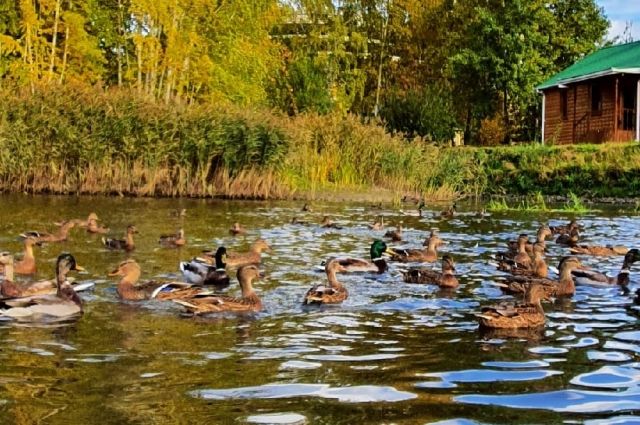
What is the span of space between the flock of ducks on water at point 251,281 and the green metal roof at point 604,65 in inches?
1221

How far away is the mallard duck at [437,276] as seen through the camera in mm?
12422

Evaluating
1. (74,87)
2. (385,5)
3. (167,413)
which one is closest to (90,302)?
(167,413)

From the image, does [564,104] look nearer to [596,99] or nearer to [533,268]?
[596,99]

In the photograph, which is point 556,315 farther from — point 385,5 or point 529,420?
point 385,5

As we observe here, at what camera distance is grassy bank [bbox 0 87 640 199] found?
29.5 m

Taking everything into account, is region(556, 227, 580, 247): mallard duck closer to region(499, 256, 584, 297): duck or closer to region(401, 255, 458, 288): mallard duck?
region(499, 256, 584, 297): duck

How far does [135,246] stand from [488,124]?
43399 millimetres

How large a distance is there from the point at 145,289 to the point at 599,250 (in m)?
→ 9.22

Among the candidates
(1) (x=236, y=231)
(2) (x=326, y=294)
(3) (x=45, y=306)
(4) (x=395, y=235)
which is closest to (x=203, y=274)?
(2) (x=326, y=294)

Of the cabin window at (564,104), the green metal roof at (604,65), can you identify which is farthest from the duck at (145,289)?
the cabin window at (564,104)

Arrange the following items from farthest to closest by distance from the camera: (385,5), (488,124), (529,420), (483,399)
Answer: (385,5)
(488,124)
(483,399)
(529,420)

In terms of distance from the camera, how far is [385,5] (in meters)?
64.7

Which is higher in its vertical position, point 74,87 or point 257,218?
point 74,87

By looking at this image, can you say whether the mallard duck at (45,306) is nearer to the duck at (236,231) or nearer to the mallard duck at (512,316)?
the mallard duck at (512,316)
